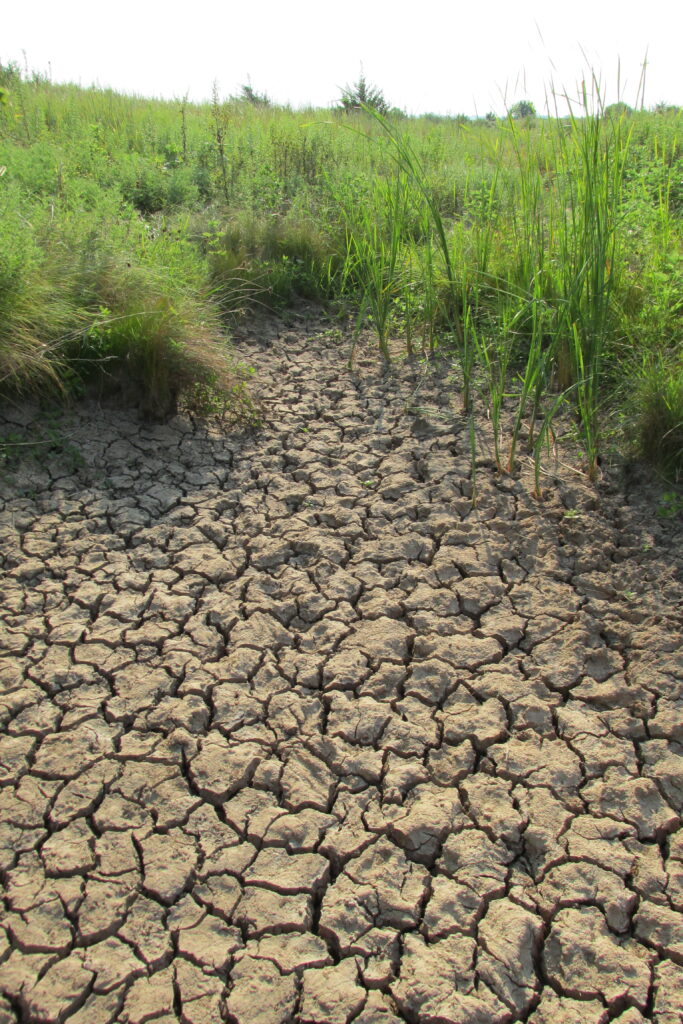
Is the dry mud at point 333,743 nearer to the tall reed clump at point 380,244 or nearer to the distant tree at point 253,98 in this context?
the tall reed clump at point 380,244

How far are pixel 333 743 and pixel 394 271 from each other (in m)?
2.96

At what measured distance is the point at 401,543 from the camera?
3014 millimetres

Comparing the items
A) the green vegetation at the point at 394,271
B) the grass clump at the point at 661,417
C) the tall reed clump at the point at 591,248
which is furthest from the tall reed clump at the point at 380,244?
the grass clump at the point at 661,417

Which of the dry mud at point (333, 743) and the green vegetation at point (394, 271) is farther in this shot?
the green vegetation at point (394, 271)

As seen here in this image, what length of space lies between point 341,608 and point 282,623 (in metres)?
0.22

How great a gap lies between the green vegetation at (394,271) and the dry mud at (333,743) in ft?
1.31

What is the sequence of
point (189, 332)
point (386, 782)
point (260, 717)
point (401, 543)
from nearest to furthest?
point (386, 782)
point (260, 717)
point (401, 543)
point (189, 332)

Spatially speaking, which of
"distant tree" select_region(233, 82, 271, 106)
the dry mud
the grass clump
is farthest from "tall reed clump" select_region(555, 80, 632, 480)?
"distant tree" select_region(233, 82, 271, 106)

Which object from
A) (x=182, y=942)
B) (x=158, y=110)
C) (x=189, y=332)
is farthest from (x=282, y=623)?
(x=158, y=110)

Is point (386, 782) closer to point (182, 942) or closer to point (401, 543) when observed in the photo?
point (182, 942)

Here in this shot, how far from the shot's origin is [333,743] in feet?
7.38

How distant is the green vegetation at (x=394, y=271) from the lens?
3201 mm

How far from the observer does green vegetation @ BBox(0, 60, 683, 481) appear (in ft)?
10.5

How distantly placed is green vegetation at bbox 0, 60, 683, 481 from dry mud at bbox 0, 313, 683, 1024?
1.31 ft
